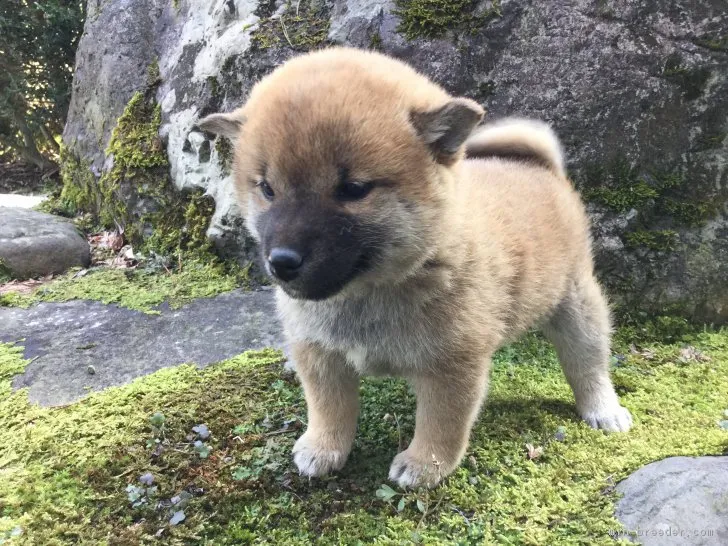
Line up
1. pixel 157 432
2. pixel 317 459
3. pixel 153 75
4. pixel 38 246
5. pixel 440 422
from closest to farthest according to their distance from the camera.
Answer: pixel 440 422 < pixel 317 459 < pixel 157 432 < pixel 38 246 < pixel 153 75

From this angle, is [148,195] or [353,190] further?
[148,195]

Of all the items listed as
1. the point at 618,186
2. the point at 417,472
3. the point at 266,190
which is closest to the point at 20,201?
the point at 266,190

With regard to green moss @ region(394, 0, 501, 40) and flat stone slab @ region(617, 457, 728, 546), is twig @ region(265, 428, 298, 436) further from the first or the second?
green moss @ region(394, 0, 501, 40)

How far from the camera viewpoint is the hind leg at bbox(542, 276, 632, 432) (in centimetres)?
312

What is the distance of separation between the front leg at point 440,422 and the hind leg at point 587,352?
880mm

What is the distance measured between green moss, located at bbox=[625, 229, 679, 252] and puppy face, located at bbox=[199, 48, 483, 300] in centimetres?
229

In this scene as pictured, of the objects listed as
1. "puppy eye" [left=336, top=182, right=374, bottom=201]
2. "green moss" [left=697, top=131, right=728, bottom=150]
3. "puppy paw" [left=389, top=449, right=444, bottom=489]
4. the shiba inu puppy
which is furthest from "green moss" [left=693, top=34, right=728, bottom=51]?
"puppy paw" [left=389, top=449, right=444, bottom=489]

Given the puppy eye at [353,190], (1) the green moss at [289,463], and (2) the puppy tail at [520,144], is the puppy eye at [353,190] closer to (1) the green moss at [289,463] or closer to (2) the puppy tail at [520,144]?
(1) the green moss at [289,463]

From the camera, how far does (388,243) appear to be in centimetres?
216

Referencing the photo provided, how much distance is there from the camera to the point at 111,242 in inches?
224

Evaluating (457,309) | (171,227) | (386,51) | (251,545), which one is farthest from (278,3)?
(251,545)

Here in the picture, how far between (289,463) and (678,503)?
171cm

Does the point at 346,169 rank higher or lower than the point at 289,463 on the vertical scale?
higher

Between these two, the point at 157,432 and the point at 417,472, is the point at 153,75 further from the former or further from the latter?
the point at 417,472
